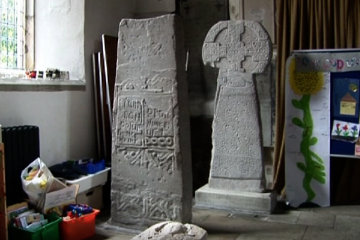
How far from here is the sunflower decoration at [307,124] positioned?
4.15 metres

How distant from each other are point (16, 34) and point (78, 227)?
218 centimetres

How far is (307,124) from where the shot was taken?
4.18 m

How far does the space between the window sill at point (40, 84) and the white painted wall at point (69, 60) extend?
2.0 inches

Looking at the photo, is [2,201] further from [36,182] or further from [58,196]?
[58,196]

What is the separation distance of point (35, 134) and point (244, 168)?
193cm

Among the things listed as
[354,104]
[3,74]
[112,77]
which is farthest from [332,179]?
[3,74]

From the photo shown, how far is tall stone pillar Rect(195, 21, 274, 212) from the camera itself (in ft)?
12.9

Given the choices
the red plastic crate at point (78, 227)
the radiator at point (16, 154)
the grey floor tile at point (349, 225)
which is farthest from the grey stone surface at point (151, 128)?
the grey floor tile at point (349, 225)

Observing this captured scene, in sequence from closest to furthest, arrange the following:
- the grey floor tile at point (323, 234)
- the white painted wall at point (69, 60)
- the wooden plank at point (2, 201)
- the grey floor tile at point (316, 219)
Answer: the wooden plank at point (2, 201), the grey floor tile at point (323, 234), the grey floor tile at point (316, 219), the white painted wall at point (69, 60)

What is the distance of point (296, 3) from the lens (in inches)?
174

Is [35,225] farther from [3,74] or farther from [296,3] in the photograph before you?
[296,3]

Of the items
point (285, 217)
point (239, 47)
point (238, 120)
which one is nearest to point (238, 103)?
point (238, 120)

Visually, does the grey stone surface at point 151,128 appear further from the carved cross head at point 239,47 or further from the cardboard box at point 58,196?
the carved cross head at point 239,47

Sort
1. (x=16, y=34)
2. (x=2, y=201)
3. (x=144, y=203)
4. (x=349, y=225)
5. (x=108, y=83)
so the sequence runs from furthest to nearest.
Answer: (x=108, y=83) → (x=16, y=34) → (x=349, y=225) → (x=144, y=203) → (x=2, y=201)
